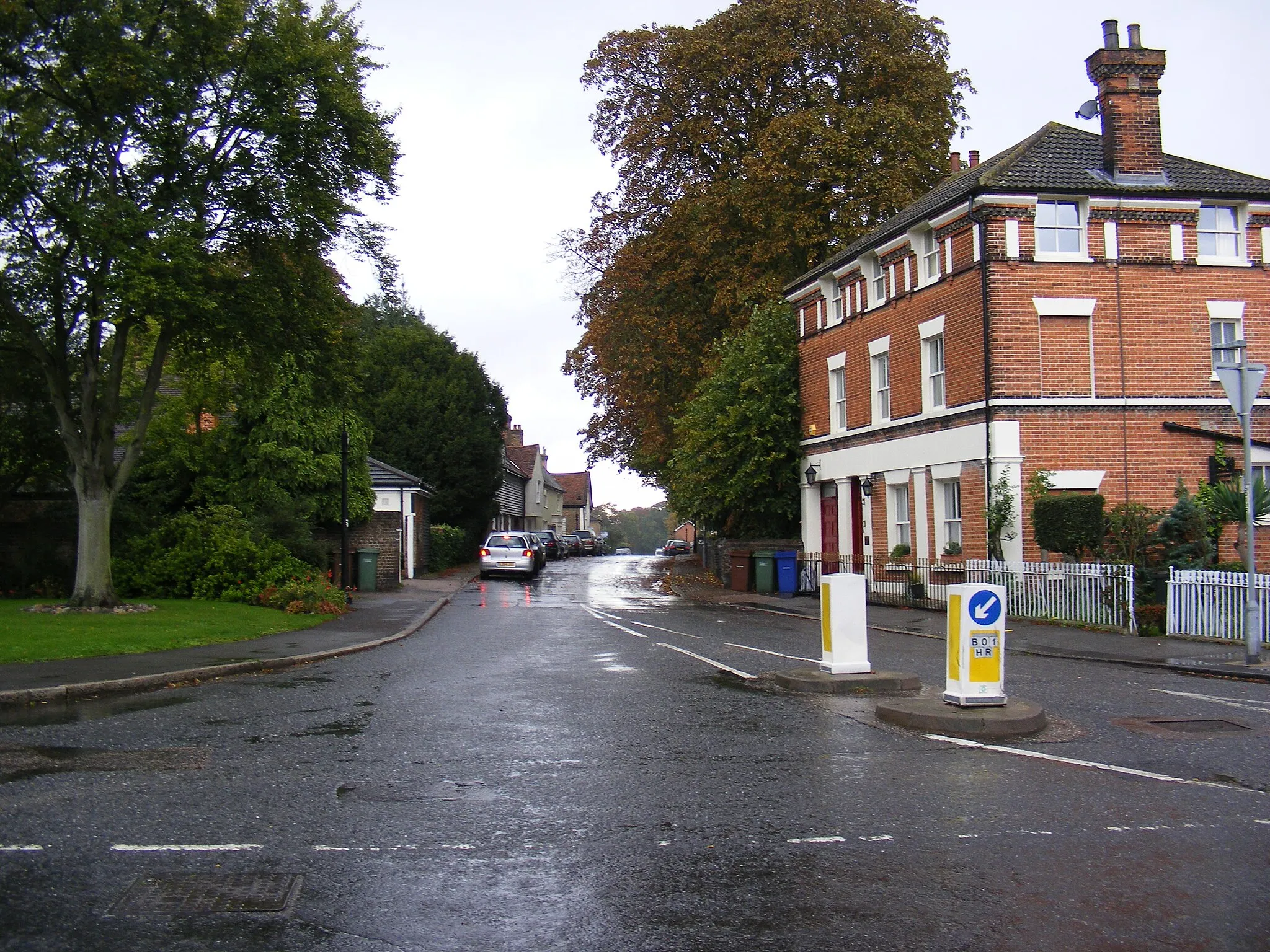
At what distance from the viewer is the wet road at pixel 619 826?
16.3 feet

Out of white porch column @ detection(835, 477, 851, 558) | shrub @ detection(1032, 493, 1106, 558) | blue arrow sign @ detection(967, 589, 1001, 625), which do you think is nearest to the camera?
blue arrow sign @ detection(967, 589, 1001, 625)

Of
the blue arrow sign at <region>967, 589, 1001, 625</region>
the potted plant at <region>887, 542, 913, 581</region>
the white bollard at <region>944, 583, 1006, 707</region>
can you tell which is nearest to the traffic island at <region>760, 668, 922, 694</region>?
the white bollard at <region>944, 583, 1006, 707</region>

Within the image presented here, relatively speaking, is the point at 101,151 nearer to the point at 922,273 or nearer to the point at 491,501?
the point at 922,273

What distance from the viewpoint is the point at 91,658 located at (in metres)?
13.7

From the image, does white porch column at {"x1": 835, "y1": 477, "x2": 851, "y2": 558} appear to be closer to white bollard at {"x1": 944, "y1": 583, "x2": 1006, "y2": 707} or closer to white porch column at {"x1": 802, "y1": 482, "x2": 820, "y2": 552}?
white porch column at {"x1": 802, "y1": 482, "x2": 820, "y2": 552}

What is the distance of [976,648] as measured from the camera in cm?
1015

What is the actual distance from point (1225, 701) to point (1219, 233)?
15501 mm

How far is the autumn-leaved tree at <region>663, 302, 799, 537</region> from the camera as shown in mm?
32000

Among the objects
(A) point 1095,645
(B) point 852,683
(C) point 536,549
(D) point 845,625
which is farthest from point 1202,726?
(C) point 536,549

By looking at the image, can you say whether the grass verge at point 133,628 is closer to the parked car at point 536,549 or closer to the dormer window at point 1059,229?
the dormer window at point 1059,229

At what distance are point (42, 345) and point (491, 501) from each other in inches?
1306

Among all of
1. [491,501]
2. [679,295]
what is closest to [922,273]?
[679,295]

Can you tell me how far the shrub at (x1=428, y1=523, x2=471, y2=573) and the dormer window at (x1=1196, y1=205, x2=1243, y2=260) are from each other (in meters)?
27.1

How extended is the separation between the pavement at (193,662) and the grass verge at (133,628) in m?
0.33
